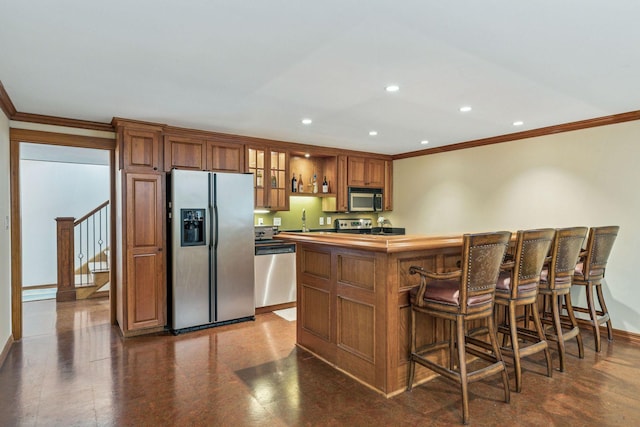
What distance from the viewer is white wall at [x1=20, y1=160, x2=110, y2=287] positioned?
6477mm

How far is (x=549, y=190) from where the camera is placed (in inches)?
172

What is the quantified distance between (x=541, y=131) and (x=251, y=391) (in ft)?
14.0

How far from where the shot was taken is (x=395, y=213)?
6.38 meters

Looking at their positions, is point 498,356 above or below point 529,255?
below

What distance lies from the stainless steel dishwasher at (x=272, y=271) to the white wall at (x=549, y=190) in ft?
7.70

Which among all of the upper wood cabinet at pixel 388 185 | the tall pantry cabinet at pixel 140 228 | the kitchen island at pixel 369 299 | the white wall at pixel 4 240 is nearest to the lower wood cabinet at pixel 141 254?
the tall pantry cabinet at pixel 140 228

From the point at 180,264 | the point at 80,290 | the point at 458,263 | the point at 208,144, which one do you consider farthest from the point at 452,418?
the point at 80,290

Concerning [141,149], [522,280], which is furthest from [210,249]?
[522,280]

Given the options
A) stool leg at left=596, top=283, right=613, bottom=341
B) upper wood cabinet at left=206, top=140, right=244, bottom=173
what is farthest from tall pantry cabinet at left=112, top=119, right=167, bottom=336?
stool leg at left=596, top=283, right=613, bottom=341

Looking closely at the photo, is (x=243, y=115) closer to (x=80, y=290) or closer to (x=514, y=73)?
(x=514, y=73)

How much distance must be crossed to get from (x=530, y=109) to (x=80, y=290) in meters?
6.63

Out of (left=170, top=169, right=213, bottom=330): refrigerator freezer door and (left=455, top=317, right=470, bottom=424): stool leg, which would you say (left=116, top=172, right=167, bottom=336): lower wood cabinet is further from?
(left=455, top=317, right=470, bottom=424): stool leg

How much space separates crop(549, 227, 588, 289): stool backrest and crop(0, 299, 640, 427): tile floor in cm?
74

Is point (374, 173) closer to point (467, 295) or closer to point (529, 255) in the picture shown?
point (529, 255)
